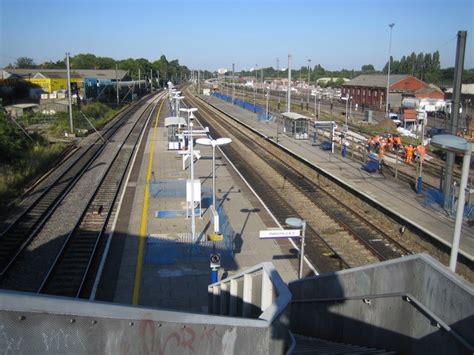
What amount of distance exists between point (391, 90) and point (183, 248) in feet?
173

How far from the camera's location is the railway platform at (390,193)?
13.1 metres

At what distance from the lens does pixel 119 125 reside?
4425 cm

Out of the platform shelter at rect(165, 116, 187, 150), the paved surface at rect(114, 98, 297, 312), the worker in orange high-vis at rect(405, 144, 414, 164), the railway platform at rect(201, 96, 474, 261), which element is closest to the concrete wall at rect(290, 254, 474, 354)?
the paved surface at rect(114, 98, 297, 312)

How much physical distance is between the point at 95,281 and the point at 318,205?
9.03 metres

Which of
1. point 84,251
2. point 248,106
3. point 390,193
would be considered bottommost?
point 84,251

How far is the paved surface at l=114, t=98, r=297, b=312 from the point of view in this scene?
9812 mm

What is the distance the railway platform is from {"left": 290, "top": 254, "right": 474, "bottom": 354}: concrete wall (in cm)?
640

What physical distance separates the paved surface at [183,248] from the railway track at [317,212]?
868mm

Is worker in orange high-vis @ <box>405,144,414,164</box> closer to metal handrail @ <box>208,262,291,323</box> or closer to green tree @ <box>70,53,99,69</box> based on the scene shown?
metal handrail @ <box>208,262,291,323</box>

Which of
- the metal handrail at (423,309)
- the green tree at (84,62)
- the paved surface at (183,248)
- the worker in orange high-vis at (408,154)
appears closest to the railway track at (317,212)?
the paved surface at (183,248)

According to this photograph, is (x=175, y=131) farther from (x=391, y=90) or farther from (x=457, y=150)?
(x=391, y=90)

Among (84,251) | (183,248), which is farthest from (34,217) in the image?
(183,248)

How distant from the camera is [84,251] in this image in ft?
40.1

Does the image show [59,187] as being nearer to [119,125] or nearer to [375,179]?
[375,179]
